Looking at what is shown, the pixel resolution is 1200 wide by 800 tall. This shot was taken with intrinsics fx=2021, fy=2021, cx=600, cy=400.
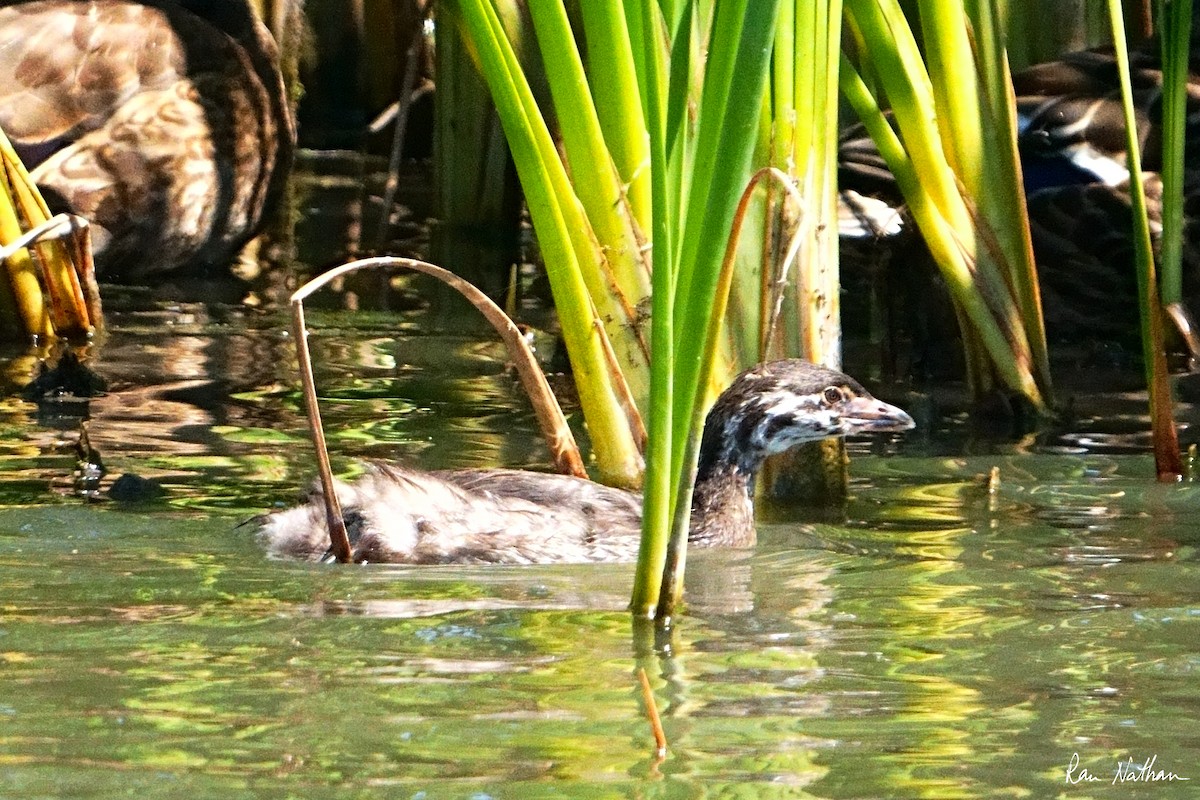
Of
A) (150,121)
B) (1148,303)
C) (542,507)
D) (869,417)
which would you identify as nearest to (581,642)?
(542,507)

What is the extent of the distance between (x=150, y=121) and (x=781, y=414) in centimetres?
408

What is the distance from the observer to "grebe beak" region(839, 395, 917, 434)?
5.16 metres

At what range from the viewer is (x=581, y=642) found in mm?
3559

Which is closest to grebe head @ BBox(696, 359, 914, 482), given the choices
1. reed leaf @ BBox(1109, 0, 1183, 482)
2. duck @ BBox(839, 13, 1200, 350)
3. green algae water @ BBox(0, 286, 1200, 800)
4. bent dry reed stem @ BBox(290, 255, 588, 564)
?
green algae water @ BBox(0, 286, 1200, 800)

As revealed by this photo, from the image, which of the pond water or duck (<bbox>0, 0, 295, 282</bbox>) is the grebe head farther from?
duck (<bbox>0, 0, 295, 282</bbox>)

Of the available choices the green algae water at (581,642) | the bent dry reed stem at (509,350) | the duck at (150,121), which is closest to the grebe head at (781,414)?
the green algae water at (581,642)

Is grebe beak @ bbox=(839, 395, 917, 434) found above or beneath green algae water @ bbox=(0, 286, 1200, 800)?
above

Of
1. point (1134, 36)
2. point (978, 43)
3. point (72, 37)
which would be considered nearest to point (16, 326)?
point (72, 37)

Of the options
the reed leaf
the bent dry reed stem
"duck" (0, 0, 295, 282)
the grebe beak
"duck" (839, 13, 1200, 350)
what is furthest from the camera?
"duck" (0, 0, 295, 282)

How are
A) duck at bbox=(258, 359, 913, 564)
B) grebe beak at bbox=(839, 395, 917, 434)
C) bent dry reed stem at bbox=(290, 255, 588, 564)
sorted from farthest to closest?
grebe beak at bbox=(839, 395, 917, 434) → duck at bbox=(258, 359, 913, 564) → bent dry reed stem at bbox=(290, 255, 588, 564)
